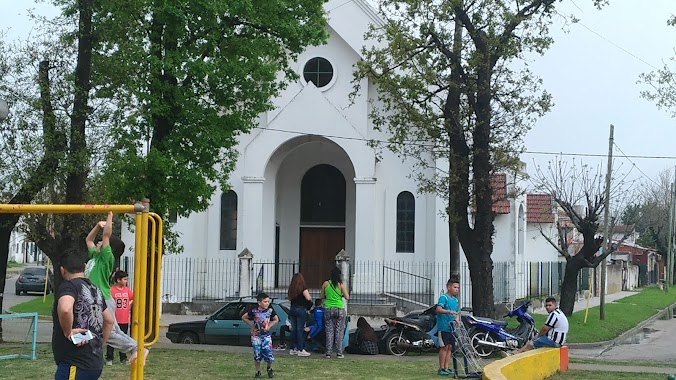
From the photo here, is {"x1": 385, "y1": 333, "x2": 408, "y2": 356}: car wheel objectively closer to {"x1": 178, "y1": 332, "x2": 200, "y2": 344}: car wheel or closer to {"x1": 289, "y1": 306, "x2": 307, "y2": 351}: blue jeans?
{"x1": 289, "y1": 306, "x2": 307, "y2": 351}: blue jeans

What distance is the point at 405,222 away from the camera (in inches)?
1324

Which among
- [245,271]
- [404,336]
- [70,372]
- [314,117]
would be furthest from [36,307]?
[70,372]

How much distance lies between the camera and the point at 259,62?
1873 centimetres

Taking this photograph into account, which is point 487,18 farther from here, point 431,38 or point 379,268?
point 379,268

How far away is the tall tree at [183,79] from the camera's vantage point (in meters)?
17.9

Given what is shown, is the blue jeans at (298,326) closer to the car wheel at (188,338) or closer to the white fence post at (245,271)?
the car wheel at (188,338)

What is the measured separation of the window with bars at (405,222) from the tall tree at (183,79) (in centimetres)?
1488

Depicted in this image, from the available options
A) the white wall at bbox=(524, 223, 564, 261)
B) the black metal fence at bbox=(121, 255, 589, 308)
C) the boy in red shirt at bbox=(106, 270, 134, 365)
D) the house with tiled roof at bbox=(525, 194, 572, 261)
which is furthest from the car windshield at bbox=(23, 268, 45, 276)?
the boy in red shirt at bbox=(106, 270, 134, 365)

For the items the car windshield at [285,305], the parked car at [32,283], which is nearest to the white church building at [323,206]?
the car windshield at [285,305]

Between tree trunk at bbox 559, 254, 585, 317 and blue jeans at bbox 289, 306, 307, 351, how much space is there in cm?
1368

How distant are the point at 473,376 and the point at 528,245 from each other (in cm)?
3239

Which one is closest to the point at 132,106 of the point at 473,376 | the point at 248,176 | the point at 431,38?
the point at 431,38

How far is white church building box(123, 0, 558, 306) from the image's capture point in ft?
104

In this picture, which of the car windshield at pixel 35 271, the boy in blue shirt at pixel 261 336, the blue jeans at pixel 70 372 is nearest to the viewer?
the blue jeans at pixel 70 372
